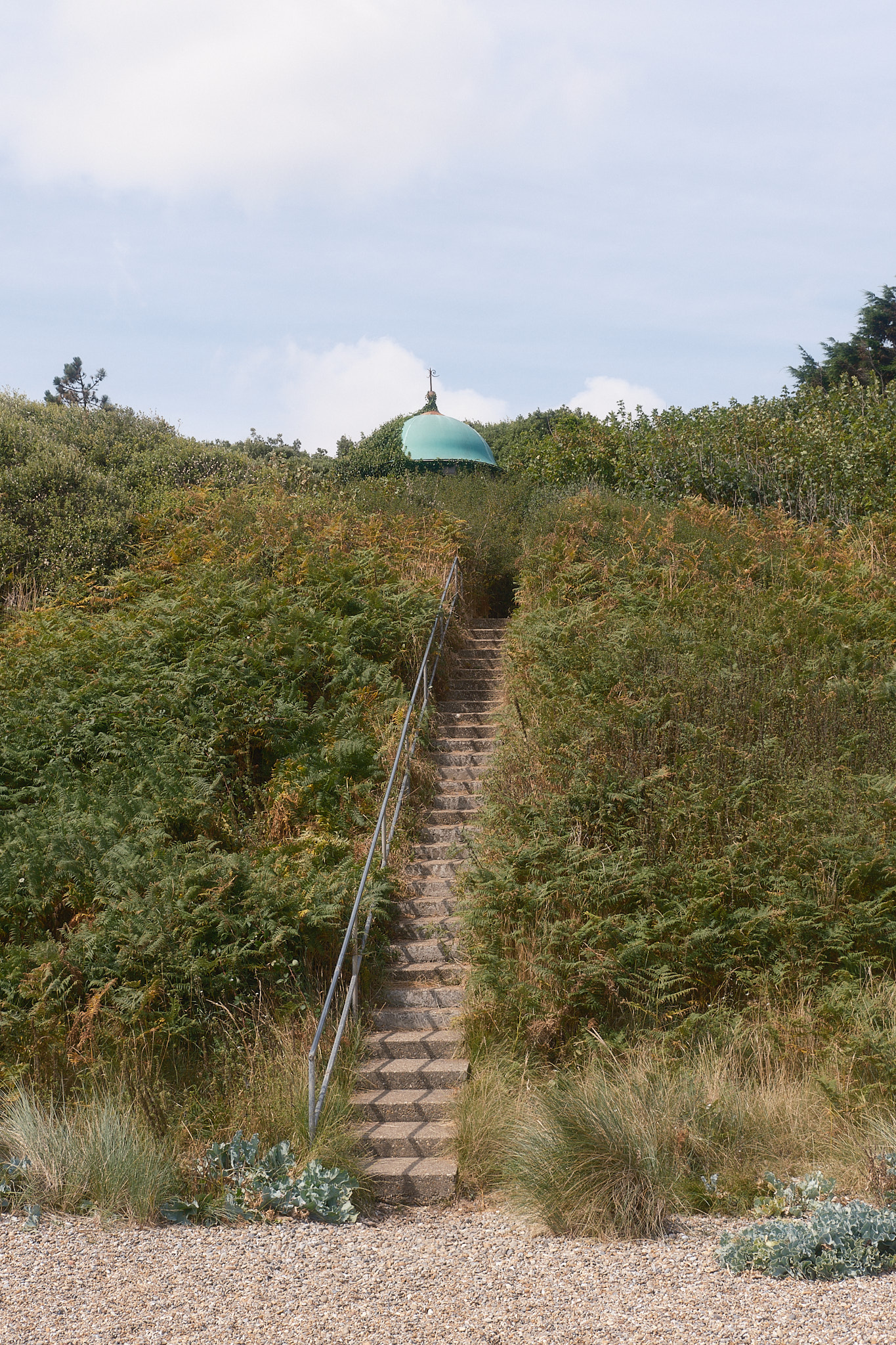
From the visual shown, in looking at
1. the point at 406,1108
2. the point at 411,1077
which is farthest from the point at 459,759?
the point at 406,1108

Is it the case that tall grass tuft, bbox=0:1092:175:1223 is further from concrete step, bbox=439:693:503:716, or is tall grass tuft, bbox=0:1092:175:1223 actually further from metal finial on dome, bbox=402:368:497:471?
A: metal finial on dome, bbox=402:368:497:471

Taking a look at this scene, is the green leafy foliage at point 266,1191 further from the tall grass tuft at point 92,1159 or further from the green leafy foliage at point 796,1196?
the green leafy foliage at point 796,1196

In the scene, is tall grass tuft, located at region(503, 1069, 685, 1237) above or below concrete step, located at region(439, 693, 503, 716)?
below

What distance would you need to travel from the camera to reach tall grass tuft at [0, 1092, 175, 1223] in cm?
618

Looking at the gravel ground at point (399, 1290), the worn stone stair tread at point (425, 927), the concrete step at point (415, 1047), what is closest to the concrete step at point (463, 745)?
the worn stone stair tread at point (425, 927)

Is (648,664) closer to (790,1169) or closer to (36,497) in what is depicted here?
(790,1169)

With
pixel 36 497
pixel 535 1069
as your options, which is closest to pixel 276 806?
pixel 535 1069

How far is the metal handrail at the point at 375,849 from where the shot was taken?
6781 millimetres

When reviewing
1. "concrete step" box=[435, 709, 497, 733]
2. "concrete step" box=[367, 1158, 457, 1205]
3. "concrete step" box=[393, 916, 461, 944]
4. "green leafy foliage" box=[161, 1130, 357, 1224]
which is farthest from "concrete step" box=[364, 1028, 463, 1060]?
"concrete step" box=[435, 709, 497, 733]

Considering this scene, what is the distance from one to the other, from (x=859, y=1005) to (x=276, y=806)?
528cm

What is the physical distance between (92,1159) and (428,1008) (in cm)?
296

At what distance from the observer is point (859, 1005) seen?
24.6 feet

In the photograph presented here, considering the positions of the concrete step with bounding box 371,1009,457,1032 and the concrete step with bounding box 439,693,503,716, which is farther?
the concrete step with bounding box 439,693,503,716

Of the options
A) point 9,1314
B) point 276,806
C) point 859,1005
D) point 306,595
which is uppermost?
point 306,595
